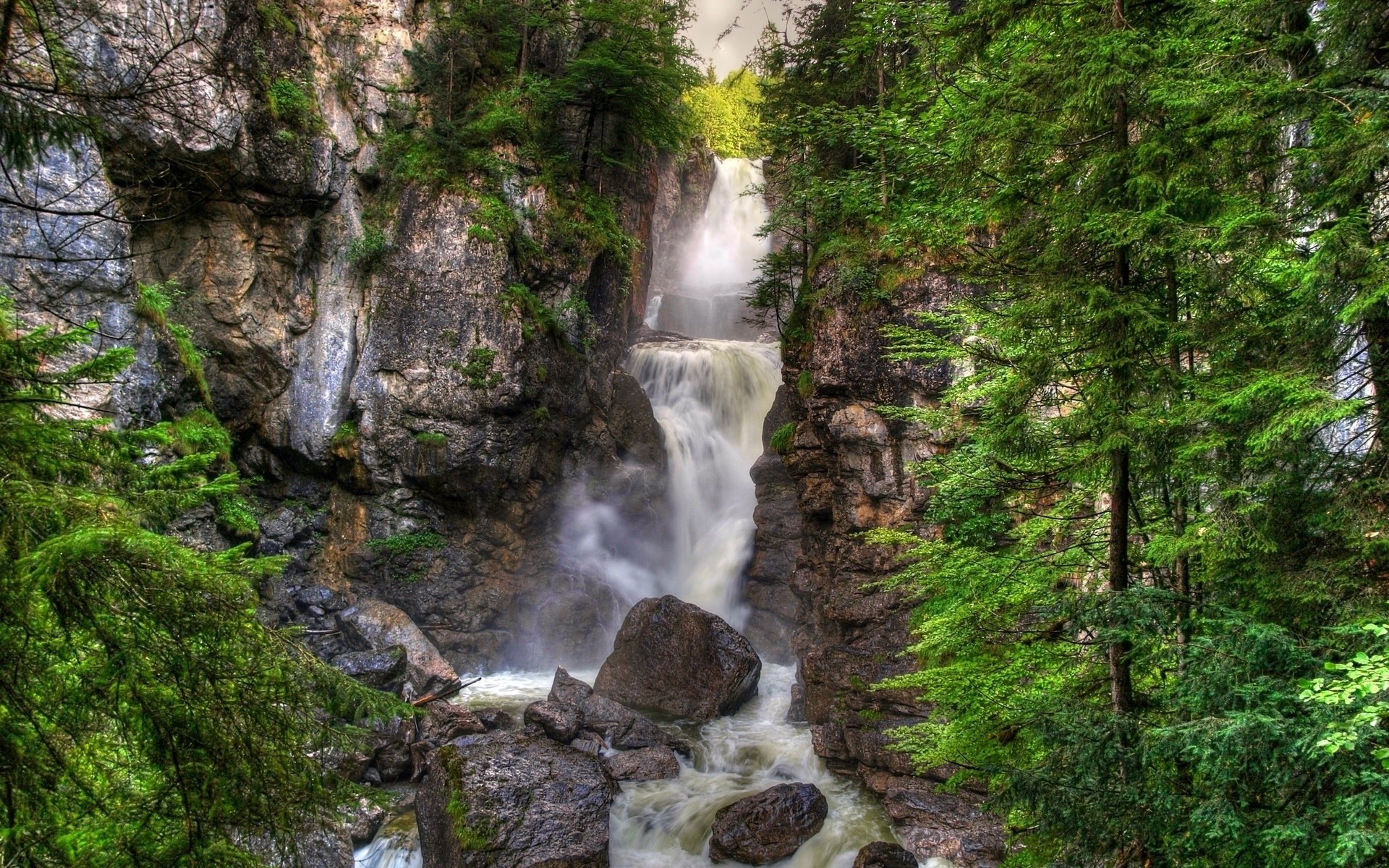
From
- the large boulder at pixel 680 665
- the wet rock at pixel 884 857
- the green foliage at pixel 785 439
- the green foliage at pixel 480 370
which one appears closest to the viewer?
the wet rock at pixel 884 857

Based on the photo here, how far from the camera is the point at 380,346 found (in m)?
17.1

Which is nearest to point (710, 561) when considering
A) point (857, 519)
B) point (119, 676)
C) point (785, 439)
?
point (785, 439)

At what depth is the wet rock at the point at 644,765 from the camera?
11688 millimetres

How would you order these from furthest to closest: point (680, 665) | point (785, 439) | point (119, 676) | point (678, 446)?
point (678, 446) → point (785, 439) → point (680, 665) → point (119, 676)

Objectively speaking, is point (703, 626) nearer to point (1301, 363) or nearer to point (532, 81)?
point (1301, 363)

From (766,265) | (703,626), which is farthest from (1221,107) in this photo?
(766,265)

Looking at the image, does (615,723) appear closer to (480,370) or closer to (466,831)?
(466,831)

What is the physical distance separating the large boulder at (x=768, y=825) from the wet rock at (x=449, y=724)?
4874 millimetres

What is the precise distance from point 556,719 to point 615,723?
1089 mm

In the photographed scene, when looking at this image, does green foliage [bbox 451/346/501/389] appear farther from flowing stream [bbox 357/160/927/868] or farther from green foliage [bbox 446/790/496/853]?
green foliage [bbox 446/790/496/853]

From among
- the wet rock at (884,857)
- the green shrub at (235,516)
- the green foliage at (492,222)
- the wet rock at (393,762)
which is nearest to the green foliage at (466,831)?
the wet rock at (393,762)

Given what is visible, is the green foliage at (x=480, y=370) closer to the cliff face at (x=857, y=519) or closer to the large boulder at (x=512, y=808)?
the cliff face at (x=857, y=519)

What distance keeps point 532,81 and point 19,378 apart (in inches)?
720

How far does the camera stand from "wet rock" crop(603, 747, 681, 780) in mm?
11688
